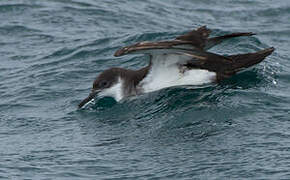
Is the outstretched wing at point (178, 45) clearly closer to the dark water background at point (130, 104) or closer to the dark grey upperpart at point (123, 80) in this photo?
the dark water background at point (130, 104)

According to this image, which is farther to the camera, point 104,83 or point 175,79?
point 104,83

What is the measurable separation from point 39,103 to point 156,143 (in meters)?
3.28

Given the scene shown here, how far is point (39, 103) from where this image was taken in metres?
12.6

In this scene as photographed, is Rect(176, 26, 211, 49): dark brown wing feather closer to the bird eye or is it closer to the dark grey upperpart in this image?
the dark grey upperpart

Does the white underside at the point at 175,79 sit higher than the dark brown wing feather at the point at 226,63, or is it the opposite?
the dark brown wing feather at the point at 226,63

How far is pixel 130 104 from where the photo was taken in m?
12.1

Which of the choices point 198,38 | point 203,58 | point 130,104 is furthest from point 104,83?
point 203,58

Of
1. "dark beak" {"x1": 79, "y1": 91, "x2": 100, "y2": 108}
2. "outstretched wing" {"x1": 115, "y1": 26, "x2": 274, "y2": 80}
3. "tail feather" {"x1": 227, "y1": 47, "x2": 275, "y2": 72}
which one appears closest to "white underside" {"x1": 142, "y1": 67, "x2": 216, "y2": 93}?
"outstretched wing" {"x1": 115, "y1": 26, "x2": 274, "y2": 80}

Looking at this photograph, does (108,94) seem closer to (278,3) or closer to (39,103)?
(39,103)

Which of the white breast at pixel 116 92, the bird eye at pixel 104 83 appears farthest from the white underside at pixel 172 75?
the bird eye at pixel 104 83

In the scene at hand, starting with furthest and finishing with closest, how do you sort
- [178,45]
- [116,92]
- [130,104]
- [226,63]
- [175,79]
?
[116,92]
[130,104]
[175,79]
[226,63]
[178,45]

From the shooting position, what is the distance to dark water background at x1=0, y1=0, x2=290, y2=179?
920 cm

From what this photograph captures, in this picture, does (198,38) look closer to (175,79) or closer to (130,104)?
(175,79)

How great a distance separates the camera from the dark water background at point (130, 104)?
9203mm
